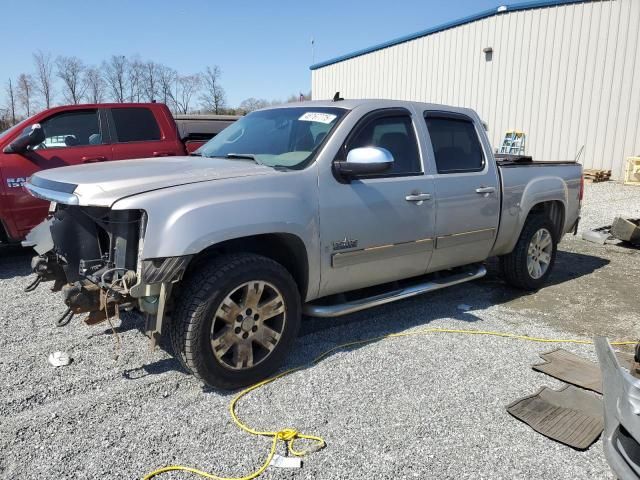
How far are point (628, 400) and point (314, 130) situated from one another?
2.69 m

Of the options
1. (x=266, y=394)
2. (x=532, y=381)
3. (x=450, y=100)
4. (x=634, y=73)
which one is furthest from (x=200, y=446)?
(x=450, y=100)

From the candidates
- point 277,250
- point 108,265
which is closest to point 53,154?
point 108,265

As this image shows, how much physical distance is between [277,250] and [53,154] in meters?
4.16

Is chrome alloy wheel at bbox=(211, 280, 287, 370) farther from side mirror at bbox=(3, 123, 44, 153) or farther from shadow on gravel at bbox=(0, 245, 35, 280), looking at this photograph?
side mirror at bbox=(3, 123, 44, 153)

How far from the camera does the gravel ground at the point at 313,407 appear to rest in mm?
2570

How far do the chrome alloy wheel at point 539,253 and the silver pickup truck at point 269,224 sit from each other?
842mm

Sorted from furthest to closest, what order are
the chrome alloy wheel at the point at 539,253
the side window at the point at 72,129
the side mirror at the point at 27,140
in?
1. the side window at the point at 72,129
2. the side mirror at the point at 27,140
3. the chrome alloy wheel at the point at 539,253

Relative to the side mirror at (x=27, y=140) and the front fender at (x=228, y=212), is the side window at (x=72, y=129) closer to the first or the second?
the side mirror at (x=27, y=140)

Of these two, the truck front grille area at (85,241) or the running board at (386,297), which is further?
the running board at (386,297)

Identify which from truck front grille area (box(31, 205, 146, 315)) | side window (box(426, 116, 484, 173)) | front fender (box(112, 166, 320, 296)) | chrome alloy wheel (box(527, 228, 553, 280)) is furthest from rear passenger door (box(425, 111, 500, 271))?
truck front grille area (box(31, 205, 146, 315))

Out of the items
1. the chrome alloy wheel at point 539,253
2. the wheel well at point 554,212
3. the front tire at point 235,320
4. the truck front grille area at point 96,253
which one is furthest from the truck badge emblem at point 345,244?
the wheel well at point 554,212

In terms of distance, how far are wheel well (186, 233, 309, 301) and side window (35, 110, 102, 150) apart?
4180mm

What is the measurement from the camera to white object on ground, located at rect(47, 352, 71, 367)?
355 cm

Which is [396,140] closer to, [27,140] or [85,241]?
[85,241]
